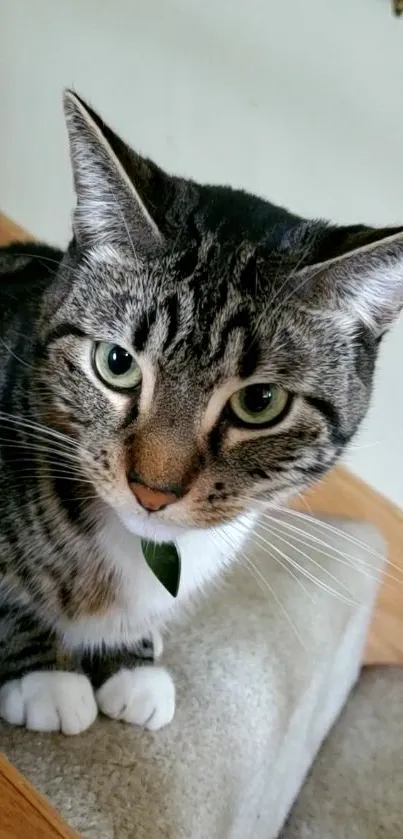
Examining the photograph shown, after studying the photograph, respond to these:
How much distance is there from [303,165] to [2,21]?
0.73 m

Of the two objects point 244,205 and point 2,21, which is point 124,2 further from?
point 244,205

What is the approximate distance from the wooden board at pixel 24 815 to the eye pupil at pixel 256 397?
34 cm

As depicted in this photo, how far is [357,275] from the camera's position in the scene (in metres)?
0.70

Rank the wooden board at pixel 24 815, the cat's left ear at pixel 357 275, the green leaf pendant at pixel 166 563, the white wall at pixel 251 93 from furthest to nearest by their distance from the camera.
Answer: the white wall at pixel 251 93
the green leaf pendant at pixel 166 563
the cat's left ear at pixel 357 275
the wooden board at pixel 24 815

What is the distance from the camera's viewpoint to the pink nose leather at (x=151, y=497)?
699 millimetres

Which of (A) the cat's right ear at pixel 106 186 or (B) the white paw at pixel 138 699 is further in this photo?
(B) the white paw at pixel 138 699

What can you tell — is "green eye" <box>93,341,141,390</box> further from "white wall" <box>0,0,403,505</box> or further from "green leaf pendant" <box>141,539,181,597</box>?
"white wall" <box>0,0,403,505</box>

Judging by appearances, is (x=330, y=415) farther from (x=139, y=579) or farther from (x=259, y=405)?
(x=139, y=579)

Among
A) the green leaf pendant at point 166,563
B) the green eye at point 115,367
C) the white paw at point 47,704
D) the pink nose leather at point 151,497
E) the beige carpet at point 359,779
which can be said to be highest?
the green eye at point 115,367

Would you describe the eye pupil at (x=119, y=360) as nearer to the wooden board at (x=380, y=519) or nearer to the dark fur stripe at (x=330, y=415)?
the dark fur stripe at (x=330, y=415)

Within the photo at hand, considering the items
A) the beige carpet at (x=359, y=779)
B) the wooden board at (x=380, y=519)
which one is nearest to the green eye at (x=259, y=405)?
the beige carpet at (x=359, y=779)

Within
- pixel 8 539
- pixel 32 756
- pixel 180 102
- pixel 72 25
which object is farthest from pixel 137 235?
pixel 72 25

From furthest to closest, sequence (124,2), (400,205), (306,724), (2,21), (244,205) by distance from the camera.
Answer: (2,21)
(124,2)
(400,205)
(306,724)
(244,205)

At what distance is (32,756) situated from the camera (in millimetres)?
844
